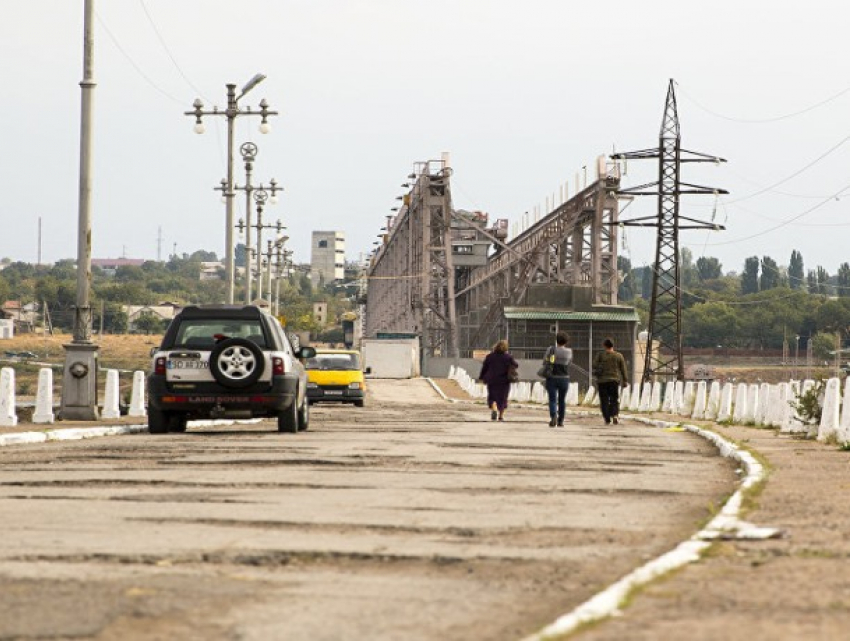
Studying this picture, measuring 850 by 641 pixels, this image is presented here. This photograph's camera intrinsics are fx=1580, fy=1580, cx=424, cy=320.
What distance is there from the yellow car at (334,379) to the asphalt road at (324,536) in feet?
80.1

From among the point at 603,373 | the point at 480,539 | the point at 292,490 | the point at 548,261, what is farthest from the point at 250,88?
the point at 548,261

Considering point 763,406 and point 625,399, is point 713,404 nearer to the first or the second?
point 763,406

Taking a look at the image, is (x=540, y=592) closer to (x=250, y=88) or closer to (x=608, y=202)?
(x=250, y=88)

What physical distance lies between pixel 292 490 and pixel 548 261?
11366 cm

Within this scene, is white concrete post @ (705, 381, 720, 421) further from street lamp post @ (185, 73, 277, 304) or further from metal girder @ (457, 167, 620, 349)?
metal girder @ (457, 167, 620, 349)

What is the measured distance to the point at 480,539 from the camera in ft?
29.7

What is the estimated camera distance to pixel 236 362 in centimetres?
2194

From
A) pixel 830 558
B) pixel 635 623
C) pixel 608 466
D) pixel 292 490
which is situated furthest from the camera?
pixel 608 466

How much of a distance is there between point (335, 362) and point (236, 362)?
2160 centimetres

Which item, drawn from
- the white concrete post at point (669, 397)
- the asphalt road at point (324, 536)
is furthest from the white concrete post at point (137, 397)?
the white concrete post at point (669, 397)

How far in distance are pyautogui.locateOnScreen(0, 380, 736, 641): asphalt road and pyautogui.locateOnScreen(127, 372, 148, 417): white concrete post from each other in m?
11.5

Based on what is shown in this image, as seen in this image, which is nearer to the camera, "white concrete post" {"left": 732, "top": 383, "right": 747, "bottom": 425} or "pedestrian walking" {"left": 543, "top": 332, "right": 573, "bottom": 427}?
"pedestrian walking" {"left": 543, "top": 332, "right": 573, "bottom": 427}

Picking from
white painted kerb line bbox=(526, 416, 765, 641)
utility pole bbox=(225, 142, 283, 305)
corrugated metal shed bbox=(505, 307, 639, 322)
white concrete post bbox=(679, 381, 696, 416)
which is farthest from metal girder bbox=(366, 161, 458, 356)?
white painted kerb line bbox=(526, 416, 765, 641)

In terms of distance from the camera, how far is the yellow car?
42.4 metres
